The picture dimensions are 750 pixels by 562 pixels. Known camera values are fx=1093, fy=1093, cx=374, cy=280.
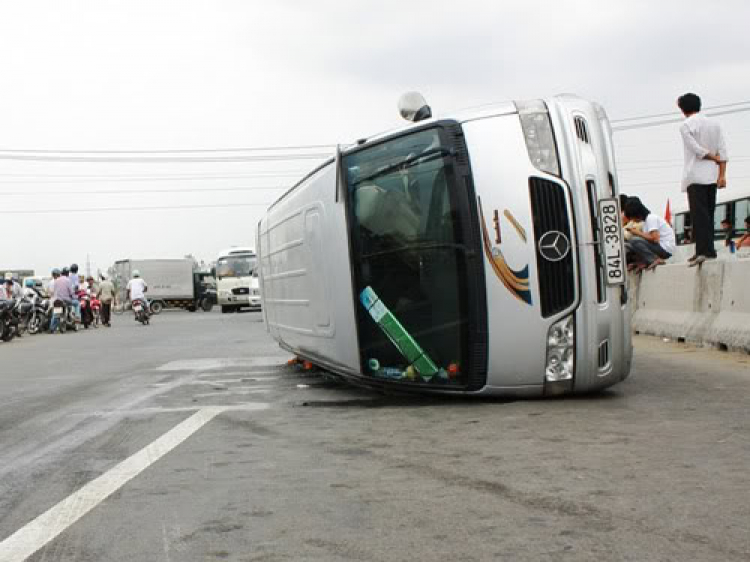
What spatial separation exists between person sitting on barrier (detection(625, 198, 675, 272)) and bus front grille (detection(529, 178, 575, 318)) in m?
8.55

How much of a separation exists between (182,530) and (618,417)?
3.84m

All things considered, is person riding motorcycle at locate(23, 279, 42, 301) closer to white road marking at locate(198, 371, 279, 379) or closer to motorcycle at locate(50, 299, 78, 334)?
motorcycle at locate(50, 299, 78, 334)

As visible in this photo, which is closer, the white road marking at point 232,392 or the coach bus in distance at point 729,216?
the white road marking at point 232,392

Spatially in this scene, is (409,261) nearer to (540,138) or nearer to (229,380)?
(540,138)

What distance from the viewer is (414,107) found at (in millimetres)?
9281

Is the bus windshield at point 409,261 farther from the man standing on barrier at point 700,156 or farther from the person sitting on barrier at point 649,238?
the person sitting on barrier at point 649,238

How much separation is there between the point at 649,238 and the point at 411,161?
906 cm

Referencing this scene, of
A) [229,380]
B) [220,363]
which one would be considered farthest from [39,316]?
[229,380]

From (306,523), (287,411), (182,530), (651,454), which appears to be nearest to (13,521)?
(182,530)

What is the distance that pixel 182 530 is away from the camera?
4402mm

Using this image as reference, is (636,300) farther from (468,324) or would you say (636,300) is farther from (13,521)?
(13,521)

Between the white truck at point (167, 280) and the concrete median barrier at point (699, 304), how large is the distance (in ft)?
149

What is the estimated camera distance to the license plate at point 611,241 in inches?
316

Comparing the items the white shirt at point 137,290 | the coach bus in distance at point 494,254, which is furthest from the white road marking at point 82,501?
the white shirt at point 137,290
